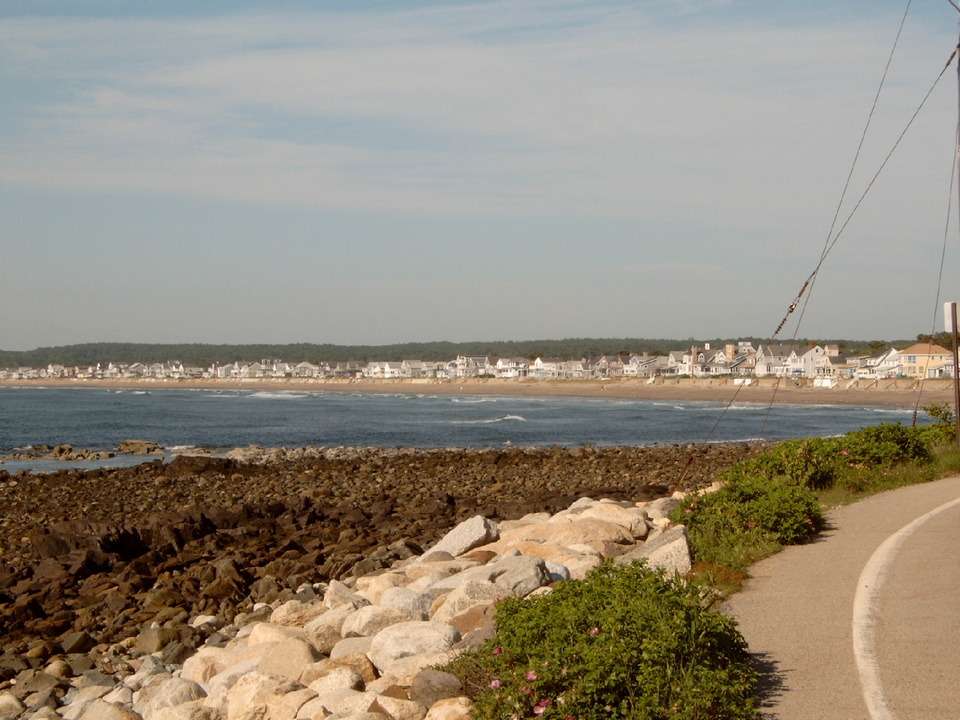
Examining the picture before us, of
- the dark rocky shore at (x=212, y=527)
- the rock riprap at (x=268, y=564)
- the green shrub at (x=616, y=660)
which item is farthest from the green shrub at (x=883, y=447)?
the green shrub at (x=616, y=660)

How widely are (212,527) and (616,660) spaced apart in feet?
44.1

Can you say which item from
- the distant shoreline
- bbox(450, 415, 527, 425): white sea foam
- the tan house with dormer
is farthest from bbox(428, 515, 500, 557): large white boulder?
the tan house with dormer

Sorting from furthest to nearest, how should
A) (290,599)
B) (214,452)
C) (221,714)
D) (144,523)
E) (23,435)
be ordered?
(23,435) → (214,452) → (144,523) → (290,599) → (221,714)

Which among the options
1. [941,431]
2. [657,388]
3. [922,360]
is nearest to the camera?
[941,431]

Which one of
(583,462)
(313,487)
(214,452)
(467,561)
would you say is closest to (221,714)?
(467,561)

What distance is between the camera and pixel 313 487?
83.9 ft

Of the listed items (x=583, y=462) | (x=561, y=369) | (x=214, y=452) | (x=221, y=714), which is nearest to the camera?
(x=221, y=714)

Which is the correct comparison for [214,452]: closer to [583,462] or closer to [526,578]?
[583,462]

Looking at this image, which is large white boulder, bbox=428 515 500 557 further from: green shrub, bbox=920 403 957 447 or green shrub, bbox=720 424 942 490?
green shrub, bbox=920 403 957 447

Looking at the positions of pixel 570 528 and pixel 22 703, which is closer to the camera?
pixel 22 703

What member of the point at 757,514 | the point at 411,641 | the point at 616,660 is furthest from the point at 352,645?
the point at 757,514

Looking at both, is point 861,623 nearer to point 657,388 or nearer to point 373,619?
point 373,619

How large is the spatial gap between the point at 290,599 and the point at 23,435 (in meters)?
44.9

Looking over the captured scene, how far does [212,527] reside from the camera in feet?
57.2
